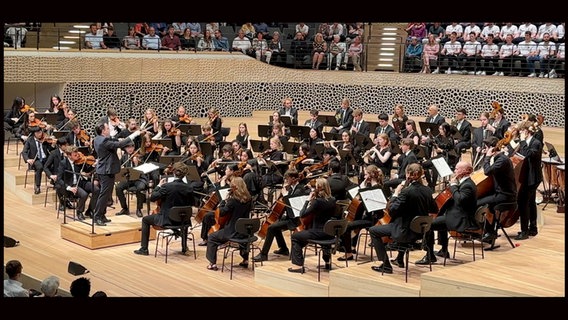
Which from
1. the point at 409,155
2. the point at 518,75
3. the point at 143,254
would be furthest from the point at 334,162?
the point at 518,75

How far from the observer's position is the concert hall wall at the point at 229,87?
18.1 meters

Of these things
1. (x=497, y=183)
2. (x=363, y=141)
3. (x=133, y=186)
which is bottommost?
(x=133, y=186)

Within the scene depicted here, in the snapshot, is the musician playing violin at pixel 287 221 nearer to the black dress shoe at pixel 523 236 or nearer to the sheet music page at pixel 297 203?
the sheet music page at pixel 297 203

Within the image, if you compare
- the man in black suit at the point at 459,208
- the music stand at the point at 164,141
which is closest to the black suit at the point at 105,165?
the music stand at the point at 164,141

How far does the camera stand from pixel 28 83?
62.0 feet

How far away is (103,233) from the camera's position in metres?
11.4

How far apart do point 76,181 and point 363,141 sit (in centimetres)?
430

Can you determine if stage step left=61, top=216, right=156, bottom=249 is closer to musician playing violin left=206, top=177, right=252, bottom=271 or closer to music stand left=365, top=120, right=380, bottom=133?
musician playing violin left=206, top=177, right=252, bottom=271

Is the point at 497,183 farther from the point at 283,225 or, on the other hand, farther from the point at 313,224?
the point at 283,225

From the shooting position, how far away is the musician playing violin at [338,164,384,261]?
969 cm

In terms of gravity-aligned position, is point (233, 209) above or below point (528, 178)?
below

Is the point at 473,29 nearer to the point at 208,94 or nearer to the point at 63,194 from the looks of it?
the point at 208,94

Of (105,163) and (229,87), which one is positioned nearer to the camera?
(105,163)

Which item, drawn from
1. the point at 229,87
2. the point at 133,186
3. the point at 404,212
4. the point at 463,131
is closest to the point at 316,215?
the point at 404,212
